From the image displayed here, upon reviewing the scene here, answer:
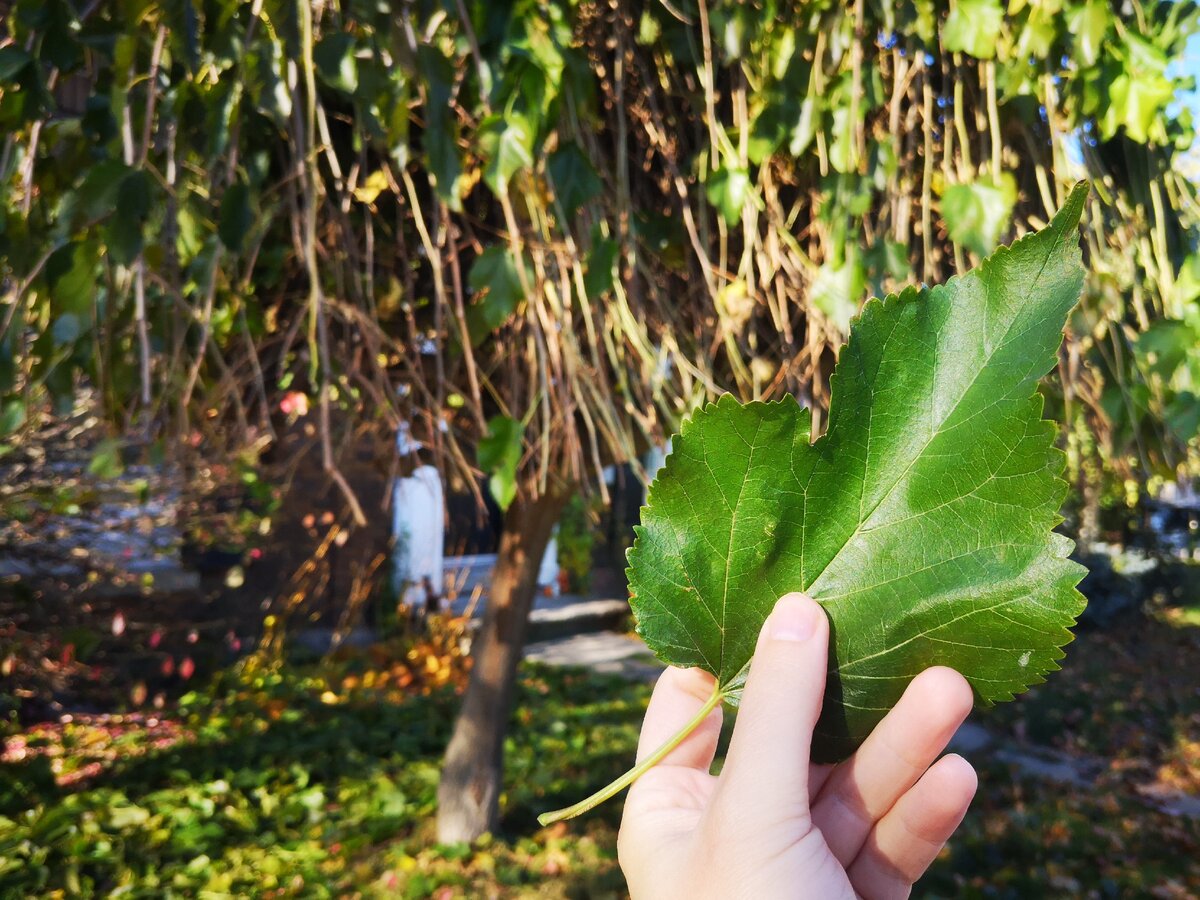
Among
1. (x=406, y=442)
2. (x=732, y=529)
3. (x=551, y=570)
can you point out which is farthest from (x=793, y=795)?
(x=551, y=570)

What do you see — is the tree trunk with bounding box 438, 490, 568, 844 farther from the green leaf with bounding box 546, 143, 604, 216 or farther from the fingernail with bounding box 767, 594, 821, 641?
the fingernail with bounding box 767, 594, 821, 641

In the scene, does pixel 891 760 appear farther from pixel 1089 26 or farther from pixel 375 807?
pixel 375 807

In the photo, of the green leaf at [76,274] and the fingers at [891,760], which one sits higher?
the green leaf at [76,274]

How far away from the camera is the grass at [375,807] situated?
2920 mm

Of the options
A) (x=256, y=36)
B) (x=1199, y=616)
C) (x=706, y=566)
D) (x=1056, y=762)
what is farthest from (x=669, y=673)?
(x=1199, y=616)

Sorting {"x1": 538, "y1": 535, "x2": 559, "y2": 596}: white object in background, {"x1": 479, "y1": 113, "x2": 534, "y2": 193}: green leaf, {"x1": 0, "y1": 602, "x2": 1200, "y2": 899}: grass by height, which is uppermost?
{"x1": 479, "y1": 113, "x2": 534, "y2": 193}: green leaf

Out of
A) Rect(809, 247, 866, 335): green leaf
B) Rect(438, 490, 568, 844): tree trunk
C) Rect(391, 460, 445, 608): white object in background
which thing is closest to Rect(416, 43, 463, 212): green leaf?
Rect(809, 247, 866, 335): green leaf

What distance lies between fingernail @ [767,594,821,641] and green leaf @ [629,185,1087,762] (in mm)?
17

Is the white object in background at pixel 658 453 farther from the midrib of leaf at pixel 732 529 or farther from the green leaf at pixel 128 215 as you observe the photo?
the green leaf at pixel 128 215

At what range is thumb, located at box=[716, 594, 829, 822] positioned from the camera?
521mm

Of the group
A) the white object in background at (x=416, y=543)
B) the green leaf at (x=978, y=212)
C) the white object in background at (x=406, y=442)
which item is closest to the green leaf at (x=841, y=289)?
the green leaf at (x=978, y=212)

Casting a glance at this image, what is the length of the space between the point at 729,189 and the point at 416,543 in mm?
5149

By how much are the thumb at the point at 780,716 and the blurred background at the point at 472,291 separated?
26cm

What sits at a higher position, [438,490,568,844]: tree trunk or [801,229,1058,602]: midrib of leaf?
[801,229,1058,602]: midrib of leaf
